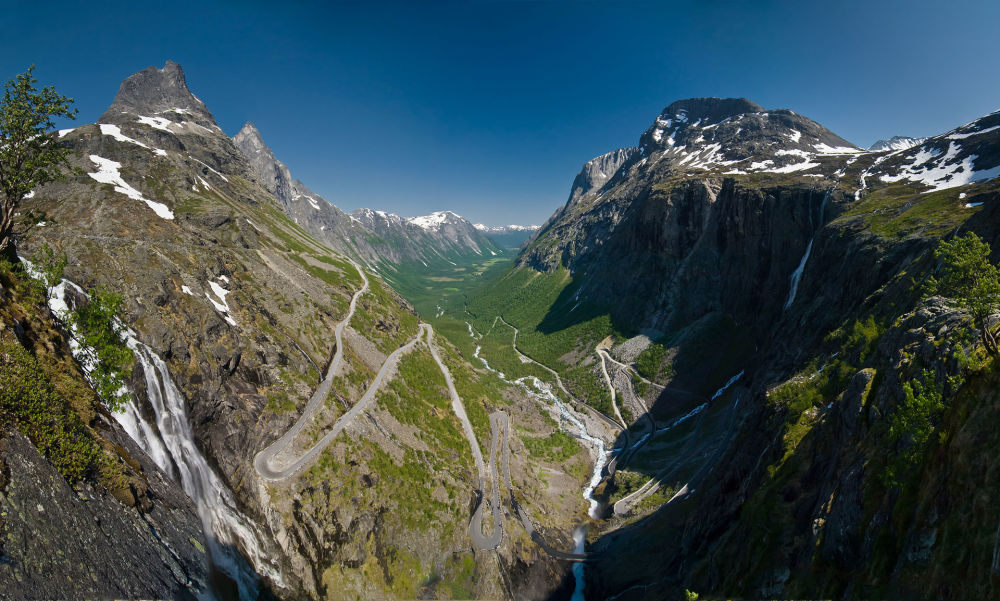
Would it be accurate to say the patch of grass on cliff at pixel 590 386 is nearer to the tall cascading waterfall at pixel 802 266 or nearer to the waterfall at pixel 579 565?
the waterfall at pixel 579 565

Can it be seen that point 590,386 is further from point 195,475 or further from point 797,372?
point 195,475

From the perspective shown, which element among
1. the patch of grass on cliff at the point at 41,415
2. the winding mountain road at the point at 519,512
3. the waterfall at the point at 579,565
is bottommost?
the waterfall at the point at 579,565

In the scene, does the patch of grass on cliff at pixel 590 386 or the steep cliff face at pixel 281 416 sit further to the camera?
the patch of grass on cliff at pixel 590 386

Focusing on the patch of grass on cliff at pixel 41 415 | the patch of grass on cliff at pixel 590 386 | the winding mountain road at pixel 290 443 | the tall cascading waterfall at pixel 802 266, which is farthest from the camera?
the patch of grass on cliff at pixel 590 386

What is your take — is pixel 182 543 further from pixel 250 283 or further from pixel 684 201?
pixel 684 201

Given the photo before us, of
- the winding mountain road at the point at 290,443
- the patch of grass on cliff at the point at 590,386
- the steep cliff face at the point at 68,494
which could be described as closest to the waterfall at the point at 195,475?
the steep cliff face at the point at 68,494

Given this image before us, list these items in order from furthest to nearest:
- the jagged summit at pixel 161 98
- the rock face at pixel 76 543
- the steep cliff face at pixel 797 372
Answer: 1. the jagged summit at pixel 161 98
2. the steep cliff face at pixel 797 372
3. the rock face at pixel 76 543
